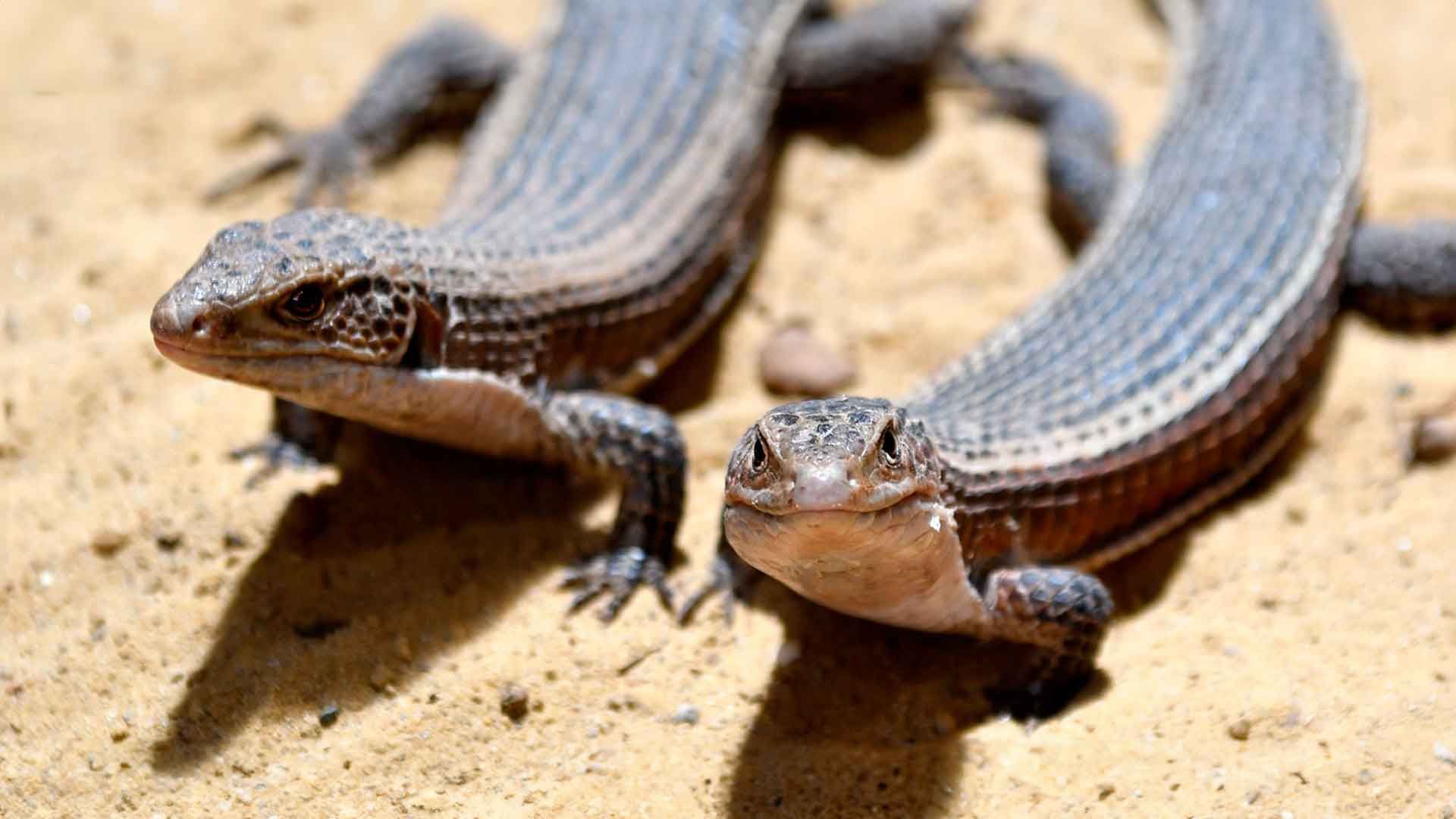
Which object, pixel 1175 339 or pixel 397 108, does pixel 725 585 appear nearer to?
pixel 1175 339

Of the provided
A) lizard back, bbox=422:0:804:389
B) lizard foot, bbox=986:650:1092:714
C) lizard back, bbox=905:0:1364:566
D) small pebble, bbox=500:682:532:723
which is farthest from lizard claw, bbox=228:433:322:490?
lizard foot, bbox=986:650:1092:714

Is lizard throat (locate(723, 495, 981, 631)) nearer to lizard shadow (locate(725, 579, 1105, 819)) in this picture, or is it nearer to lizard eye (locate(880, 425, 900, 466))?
lizard eye (locate(880, 425, 900, 466))

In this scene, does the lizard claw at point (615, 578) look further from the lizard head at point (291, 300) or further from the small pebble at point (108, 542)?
the small pebble at point (108, 542)

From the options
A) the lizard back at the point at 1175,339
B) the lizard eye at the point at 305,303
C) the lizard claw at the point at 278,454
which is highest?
the lizard eye at the point at 305,303

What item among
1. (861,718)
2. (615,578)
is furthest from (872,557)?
(615,578)

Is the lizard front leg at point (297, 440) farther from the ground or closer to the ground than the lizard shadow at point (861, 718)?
closer to the ground

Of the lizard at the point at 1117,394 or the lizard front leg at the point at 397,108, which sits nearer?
the lizard at the point at 1117,394

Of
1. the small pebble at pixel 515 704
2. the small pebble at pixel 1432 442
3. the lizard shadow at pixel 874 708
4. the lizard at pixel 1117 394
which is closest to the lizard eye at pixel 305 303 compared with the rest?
the small pebble at pixel 515 704

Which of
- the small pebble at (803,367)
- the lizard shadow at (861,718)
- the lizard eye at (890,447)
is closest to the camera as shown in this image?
the lizard eye at (890,447)

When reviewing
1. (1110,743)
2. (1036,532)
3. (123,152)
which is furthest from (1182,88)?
(123,152)
